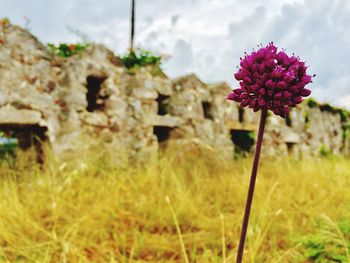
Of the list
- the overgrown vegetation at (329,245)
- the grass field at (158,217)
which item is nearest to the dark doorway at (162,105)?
the grass field at (158,217)

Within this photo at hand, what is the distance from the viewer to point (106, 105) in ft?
19.1

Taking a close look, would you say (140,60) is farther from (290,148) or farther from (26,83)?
(290,148)

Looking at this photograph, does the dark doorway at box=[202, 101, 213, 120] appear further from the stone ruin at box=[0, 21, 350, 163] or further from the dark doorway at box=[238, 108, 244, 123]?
the dark doorway at box=[238, 108, 244, 123]

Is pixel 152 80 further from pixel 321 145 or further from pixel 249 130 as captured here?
pixel 321 145

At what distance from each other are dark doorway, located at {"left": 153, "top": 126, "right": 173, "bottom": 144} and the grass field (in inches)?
40.2

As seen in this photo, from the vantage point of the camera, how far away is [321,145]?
1060 cm

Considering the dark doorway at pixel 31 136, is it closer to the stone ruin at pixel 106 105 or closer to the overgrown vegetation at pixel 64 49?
the stone ruin at pixel 106 105

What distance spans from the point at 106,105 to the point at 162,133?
1.17 meters

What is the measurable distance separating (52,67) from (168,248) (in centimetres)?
302

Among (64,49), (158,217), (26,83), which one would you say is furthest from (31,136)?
(158,217)

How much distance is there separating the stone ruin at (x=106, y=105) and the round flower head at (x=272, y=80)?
385cm

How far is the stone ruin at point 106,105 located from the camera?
4.96 meters

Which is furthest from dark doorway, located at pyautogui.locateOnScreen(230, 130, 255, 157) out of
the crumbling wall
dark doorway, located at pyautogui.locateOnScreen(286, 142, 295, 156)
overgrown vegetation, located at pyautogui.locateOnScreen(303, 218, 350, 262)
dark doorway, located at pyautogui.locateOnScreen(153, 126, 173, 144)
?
overgrown vegetation, located at pyautogui.locateOnScreen(303, 218, 350, 262)

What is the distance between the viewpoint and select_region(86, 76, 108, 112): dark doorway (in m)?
5.86
